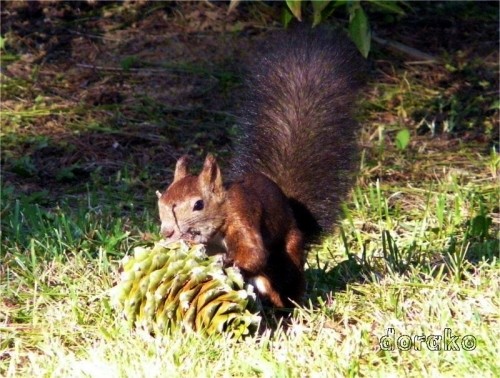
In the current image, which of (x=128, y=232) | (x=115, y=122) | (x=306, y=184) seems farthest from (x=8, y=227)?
(x=115, y=122)

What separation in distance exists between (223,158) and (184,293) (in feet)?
7.20

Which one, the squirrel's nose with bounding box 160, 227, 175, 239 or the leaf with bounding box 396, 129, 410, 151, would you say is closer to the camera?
the squirrel's nose with bounding box 160, 227, 175, 239

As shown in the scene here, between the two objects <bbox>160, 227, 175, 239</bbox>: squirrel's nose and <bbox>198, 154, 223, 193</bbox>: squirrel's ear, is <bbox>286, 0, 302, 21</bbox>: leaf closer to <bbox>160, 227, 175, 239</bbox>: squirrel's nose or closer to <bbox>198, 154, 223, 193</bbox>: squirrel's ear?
<bbox>198, 154, 223, 193</bbox>: squirrel's ear

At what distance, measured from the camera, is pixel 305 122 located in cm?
338

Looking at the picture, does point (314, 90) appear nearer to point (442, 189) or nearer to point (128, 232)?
point (128, 232)

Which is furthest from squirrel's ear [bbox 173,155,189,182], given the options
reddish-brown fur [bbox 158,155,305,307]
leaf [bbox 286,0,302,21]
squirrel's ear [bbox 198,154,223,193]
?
leaf [bbox 286,0,302,21]

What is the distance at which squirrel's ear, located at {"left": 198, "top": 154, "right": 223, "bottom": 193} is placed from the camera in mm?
2938

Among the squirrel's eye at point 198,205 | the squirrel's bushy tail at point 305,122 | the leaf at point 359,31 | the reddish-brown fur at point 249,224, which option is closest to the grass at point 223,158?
the reddish-brown fur at point 249,224

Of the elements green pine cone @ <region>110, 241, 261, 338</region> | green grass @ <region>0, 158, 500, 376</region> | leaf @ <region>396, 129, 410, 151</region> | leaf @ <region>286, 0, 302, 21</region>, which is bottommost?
leaf @ <region>396, 129, 410, 151</region>

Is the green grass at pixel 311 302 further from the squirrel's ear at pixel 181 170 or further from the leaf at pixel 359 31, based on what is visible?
the leaf at pixel 359 31

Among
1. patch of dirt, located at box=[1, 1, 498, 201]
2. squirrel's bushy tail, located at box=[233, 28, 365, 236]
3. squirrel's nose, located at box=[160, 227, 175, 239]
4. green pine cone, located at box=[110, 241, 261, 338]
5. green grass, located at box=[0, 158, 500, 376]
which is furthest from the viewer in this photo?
patch of dirt, located at box=[1, 1, 498, 201]

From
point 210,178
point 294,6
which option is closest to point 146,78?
point 294,6

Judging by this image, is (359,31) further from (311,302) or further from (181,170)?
(311,302)

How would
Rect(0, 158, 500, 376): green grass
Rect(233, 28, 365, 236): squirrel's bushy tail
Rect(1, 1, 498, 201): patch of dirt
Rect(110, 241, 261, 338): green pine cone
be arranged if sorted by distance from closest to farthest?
Rect(0, 158, 500, 376): green grass → Rect(110, 241, 261, 338): green pine cone → Rect(233, 28, 365, 236): squirrel's bushy tail → Rect(1, 1, 498, 201): patch of dirt
